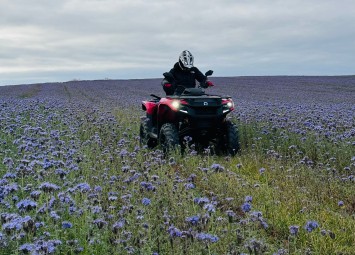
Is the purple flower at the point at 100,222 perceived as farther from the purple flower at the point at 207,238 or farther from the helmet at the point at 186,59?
the helmet at the point at 186,59

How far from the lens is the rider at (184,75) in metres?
8.79

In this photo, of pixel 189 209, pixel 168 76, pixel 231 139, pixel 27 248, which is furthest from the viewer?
pixel 168 76

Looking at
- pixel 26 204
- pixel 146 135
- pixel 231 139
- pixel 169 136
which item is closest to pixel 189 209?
pixel 26 204

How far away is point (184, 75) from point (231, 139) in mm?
1845

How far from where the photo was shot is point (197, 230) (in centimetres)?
365

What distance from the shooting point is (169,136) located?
790 centimetres

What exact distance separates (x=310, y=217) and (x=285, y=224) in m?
0.29

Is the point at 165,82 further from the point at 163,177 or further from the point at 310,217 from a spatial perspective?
the point at 310,217

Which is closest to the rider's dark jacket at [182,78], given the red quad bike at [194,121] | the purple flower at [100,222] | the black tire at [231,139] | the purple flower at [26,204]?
the red quad bike at [194,121]

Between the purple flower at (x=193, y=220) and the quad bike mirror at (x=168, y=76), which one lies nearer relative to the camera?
the purple flower at (x=193, y=220)

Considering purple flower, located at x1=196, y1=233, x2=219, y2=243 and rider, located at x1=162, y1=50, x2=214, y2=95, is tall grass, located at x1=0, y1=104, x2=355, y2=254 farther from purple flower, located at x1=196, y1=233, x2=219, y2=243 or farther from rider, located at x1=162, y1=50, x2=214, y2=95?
rider, located at x1=162, y1=50, x2=214, y2=95

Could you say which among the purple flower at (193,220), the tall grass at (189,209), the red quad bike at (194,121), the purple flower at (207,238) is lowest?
the tall grass at (189,209)

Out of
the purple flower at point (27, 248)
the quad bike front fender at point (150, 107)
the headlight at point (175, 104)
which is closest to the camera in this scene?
the purple flower at point (27, 248)

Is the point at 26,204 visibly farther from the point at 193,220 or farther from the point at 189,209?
the point at 189,209
